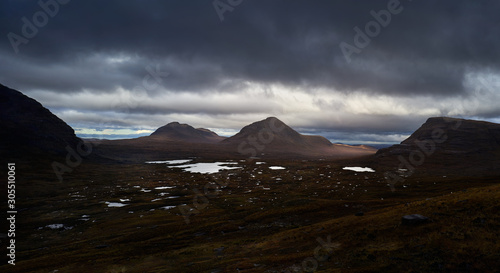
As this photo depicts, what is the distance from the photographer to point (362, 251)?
25.6 meters

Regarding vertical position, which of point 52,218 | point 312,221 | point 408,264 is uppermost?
point 408,264

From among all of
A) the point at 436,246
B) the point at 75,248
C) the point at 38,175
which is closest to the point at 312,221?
the point at 436,246

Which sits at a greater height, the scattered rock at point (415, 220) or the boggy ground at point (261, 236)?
the scattered rock at point (415, 220)

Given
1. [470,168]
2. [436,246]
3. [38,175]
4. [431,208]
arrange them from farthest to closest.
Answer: [470,168], [38,175], [431,208], [436,246]

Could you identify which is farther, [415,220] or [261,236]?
[261,236]

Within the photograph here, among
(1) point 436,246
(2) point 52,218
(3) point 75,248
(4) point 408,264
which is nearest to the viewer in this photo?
(4) point 408,264

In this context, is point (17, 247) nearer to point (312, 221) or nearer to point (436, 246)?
point (312, 221)

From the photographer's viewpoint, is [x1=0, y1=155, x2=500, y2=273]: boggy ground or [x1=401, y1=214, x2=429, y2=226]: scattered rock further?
[x1=401, y1=214, x2=429, y2=226]: scattered rock

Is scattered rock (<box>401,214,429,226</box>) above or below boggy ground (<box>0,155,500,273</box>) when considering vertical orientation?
above

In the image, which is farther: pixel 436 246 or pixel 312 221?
pixel 312 221

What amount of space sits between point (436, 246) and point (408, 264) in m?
4.38

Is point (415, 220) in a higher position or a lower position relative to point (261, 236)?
higher

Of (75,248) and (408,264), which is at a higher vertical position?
(408,264)

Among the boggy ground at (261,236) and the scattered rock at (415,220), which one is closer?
the boggy ground at (261,236)
